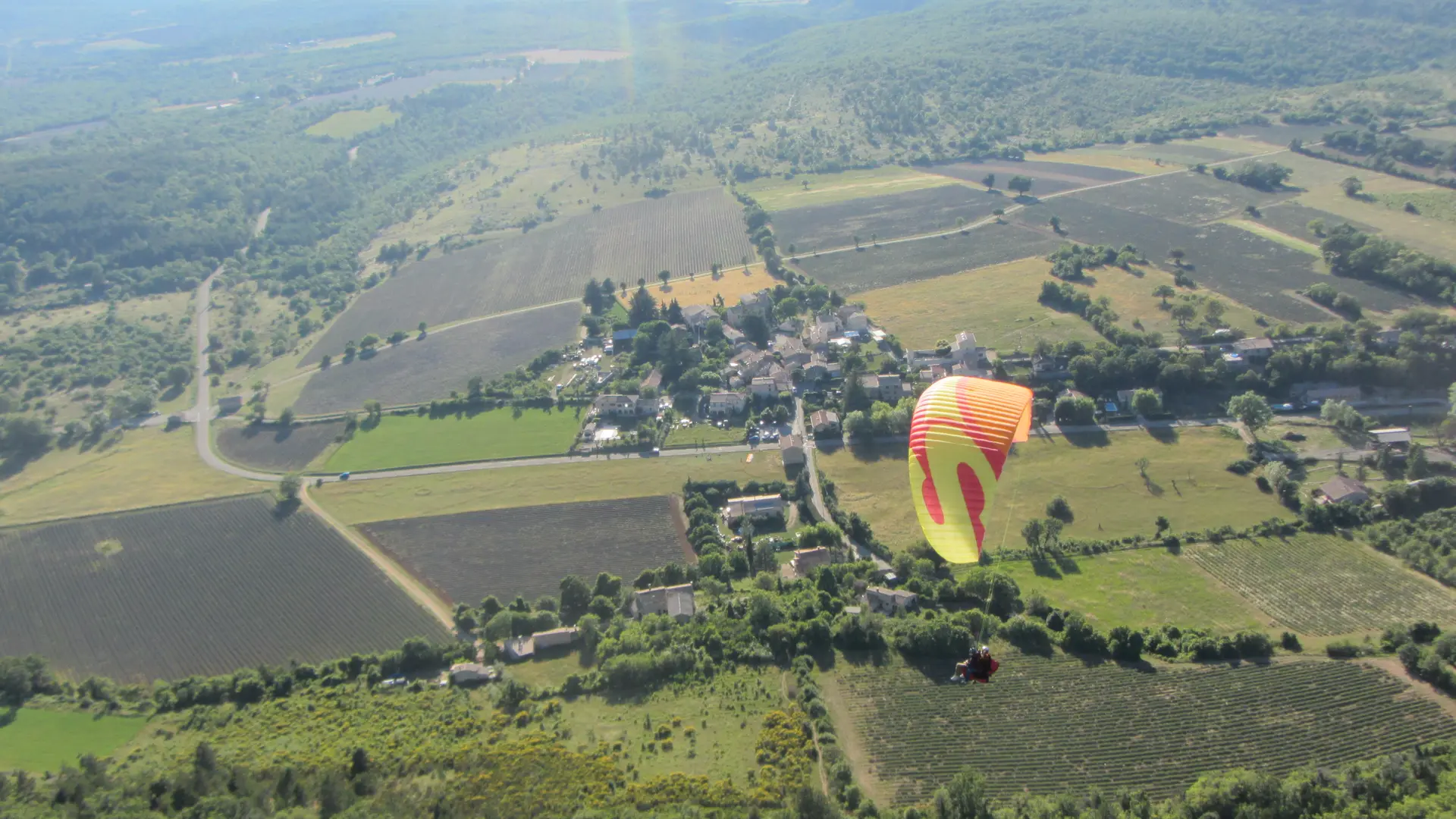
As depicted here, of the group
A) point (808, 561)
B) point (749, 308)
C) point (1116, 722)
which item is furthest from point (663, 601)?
point (749, 308)

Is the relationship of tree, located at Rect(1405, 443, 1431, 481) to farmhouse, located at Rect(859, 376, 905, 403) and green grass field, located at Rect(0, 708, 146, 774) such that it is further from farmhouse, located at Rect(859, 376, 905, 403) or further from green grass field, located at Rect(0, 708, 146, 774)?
green grass field, located at Rect(0, 708, 146, 774)

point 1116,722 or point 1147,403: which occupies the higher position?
point 1147,403

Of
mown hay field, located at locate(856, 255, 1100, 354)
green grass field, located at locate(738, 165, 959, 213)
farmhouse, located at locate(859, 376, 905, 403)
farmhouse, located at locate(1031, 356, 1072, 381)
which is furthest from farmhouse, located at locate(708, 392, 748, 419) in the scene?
green grass field, located at locate(738, 165, 959, 213)

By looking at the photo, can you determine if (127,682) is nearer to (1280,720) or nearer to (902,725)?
(902,725)

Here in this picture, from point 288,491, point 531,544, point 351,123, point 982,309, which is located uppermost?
point 351,123

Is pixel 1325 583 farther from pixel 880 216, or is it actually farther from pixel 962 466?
Result: pixel 880 216

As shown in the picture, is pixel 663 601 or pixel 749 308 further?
pixel 749 308

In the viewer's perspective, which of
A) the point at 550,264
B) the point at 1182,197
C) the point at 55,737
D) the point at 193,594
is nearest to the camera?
the point at 55,737

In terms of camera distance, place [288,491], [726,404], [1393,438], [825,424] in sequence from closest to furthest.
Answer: [1393,438] → [288,491] → [825,424] → [726,404]
